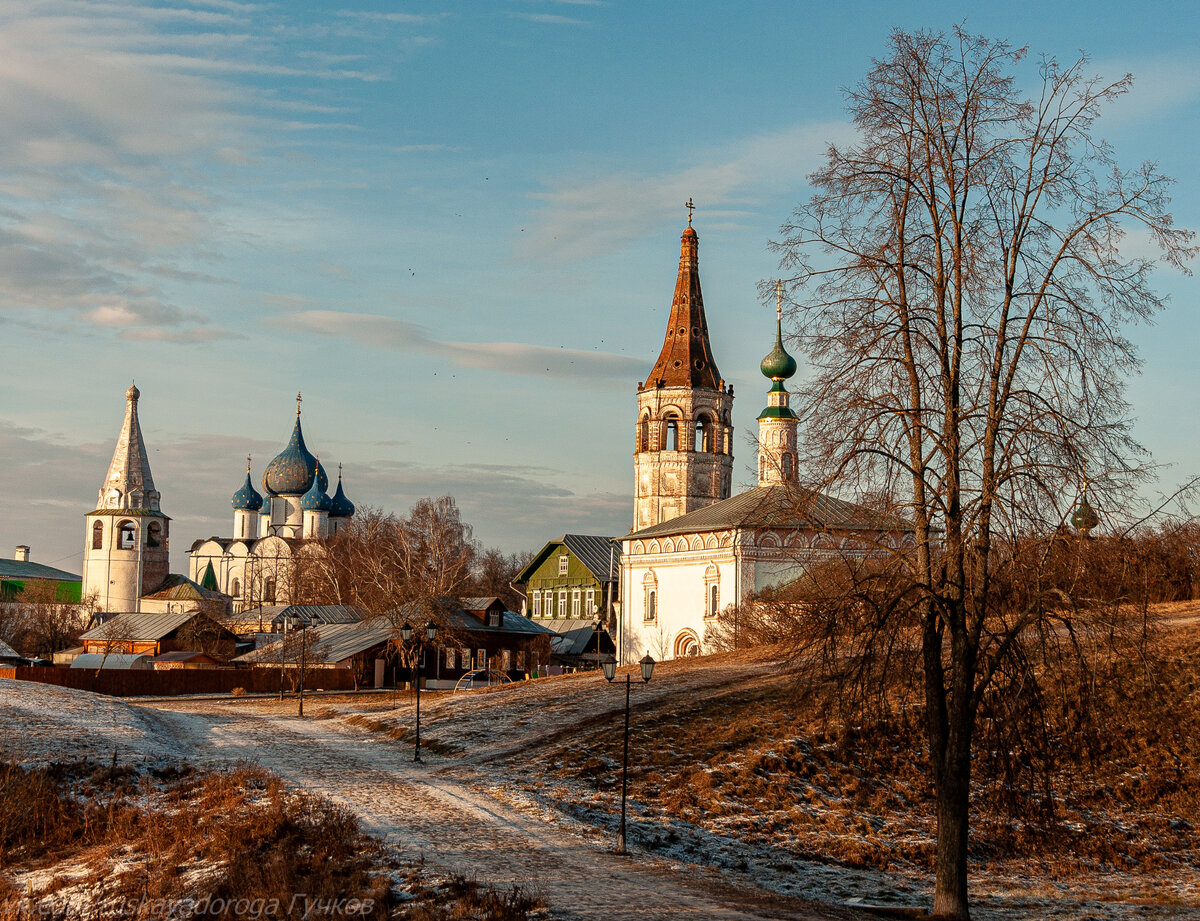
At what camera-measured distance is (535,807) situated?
70.5ft

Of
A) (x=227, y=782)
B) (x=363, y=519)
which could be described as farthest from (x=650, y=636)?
(x=363, y=519)

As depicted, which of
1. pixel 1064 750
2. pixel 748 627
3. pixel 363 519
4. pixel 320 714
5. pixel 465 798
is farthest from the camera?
pixel 363 519

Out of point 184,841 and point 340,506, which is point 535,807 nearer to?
point 184,841

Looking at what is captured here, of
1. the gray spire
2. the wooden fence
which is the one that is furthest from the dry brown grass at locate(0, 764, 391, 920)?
the gray spire

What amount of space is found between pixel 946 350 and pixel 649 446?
7501 centimetres

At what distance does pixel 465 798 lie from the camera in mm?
22062

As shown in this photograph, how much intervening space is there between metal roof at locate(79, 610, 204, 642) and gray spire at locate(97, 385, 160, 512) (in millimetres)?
34342

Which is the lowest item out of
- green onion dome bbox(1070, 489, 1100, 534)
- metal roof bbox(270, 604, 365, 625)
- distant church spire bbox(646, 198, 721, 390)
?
metal roof bbox(270, 604, 365, 625)

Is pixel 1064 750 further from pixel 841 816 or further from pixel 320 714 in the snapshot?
pixel 320 714

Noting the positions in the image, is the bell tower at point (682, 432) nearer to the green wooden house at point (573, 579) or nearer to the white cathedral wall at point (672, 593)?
the green wooden house at point (573, 579)

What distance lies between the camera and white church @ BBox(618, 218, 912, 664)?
53.7ft

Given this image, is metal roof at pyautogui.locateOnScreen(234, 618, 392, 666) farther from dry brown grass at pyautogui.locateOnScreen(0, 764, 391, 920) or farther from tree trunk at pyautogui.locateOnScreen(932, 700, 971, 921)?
tree trunk at pyautogui.locateOnScreen(932, 700, 971, 921)

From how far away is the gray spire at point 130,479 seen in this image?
4247 inches

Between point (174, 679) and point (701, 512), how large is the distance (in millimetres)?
25424
